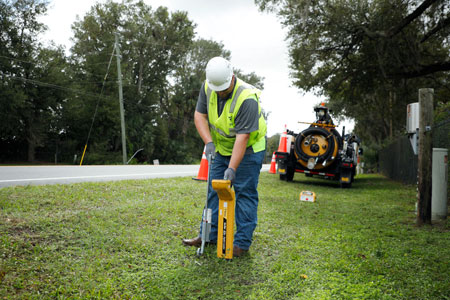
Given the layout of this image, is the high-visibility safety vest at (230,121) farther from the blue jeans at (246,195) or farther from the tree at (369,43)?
the tree at (369,43)

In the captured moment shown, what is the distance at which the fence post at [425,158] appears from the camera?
573 cm

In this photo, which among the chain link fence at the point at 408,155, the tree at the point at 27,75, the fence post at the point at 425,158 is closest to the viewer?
the fence post at the point at 425,158

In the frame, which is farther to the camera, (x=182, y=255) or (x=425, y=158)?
(x=425, y=158)

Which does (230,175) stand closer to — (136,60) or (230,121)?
(230,121)

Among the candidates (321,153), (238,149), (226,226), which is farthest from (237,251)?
(321,153)

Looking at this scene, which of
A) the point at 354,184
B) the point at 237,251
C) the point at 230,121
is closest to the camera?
the point at 230,121

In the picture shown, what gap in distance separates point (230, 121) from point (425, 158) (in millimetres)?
3662

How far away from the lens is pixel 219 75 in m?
3.72

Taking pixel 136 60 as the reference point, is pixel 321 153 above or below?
below

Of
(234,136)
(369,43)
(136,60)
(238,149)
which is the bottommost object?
(238,149)

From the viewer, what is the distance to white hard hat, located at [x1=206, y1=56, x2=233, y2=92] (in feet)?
12.2

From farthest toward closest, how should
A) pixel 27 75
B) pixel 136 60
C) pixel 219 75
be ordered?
1. pixel 136 60
2. pixel 27 75
3. pixel 219 75

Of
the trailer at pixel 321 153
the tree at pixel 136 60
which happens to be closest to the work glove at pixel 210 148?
the trailer at pixel 321 153

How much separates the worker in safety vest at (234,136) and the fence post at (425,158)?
10.3ft
